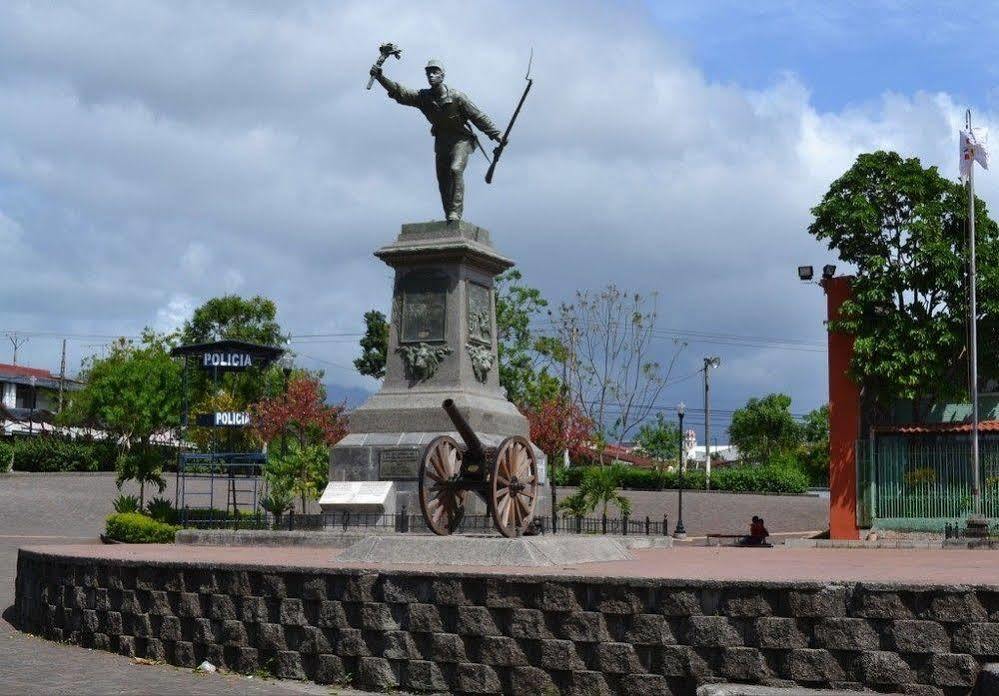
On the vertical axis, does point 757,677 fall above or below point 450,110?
below

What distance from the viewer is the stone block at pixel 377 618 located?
1015cm

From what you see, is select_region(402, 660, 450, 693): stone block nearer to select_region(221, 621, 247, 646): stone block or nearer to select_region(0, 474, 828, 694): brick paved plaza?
select_region(0, 474, 828, 694): brick paved plaza

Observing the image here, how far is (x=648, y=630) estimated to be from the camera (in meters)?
9.15

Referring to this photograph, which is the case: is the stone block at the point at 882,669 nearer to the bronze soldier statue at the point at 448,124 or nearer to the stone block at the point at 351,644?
the stone block at the point at 351,644

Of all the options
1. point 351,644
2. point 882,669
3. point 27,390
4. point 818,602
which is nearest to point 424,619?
point 351,644

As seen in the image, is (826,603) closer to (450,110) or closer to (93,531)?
(450,110)

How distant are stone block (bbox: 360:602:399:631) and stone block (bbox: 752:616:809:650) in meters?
2.89

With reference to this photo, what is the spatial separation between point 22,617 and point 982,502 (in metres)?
19.8

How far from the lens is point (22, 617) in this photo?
13.7m

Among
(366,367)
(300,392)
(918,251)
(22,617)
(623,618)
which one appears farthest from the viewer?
(366,367)

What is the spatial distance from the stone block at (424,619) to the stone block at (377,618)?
0.15 metres

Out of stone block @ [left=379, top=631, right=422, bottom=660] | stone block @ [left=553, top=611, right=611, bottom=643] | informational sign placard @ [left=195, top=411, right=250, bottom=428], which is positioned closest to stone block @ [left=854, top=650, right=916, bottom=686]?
stone block @ [left=553, top=611, right=611, bottom=643]

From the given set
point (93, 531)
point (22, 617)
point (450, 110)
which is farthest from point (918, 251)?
point (22, 617)

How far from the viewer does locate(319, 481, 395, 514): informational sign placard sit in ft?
59.5
